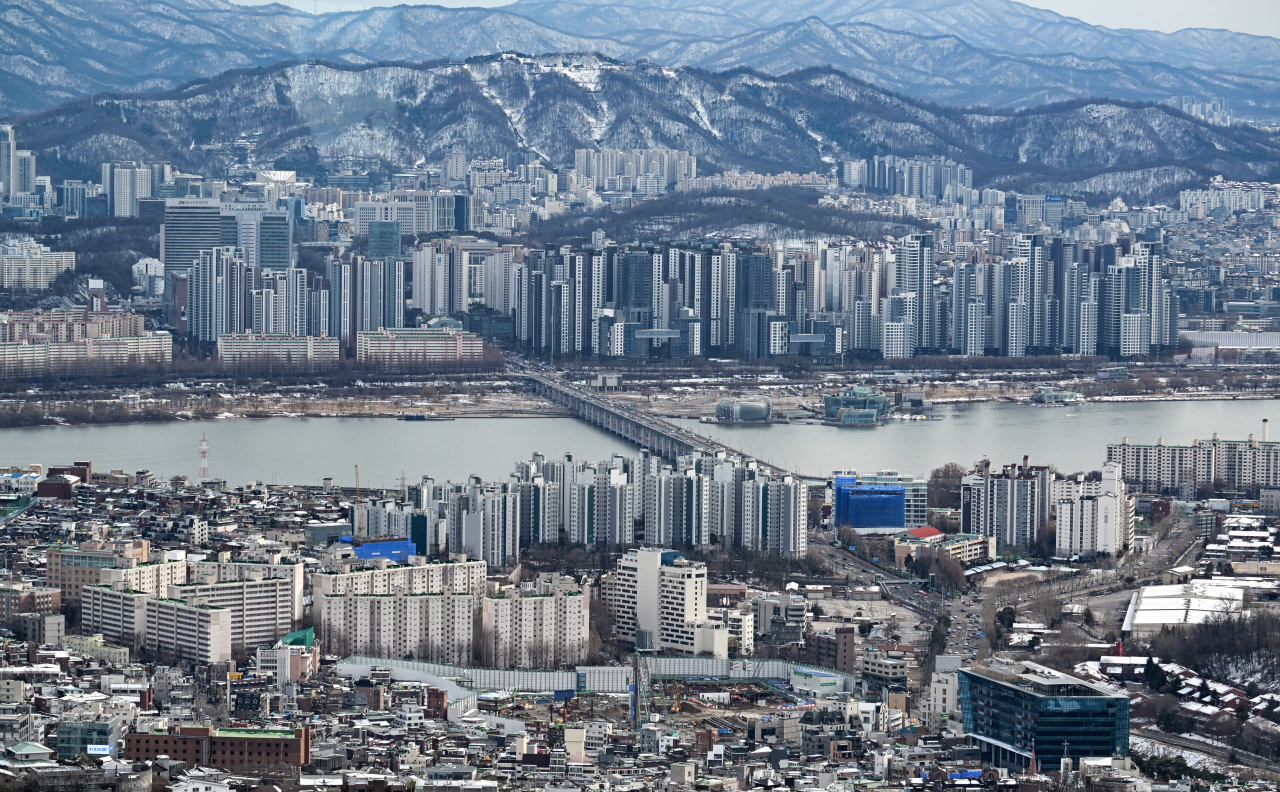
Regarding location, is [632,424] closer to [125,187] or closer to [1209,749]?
[1209,749]

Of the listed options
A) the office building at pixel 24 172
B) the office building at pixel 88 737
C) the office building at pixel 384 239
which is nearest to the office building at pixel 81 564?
the office building at pixel 88 737

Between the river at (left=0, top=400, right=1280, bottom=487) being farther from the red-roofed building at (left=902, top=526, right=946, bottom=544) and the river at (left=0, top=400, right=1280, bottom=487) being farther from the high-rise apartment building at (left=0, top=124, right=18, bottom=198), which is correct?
the high-rise apartment building at (left=0, top=124, right=18, bottom=198)

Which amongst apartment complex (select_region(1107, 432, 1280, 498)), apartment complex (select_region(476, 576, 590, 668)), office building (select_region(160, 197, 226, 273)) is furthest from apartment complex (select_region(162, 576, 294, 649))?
office building (select_region(160, 197, 226, 273))

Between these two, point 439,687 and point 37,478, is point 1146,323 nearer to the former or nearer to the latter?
point 37,478

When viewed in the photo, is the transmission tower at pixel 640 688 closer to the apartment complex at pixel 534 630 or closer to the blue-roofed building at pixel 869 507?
the apartment complex at pixel 534 630

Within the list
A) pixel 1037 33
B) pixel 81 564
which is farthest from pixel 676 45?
pixel 81 564
